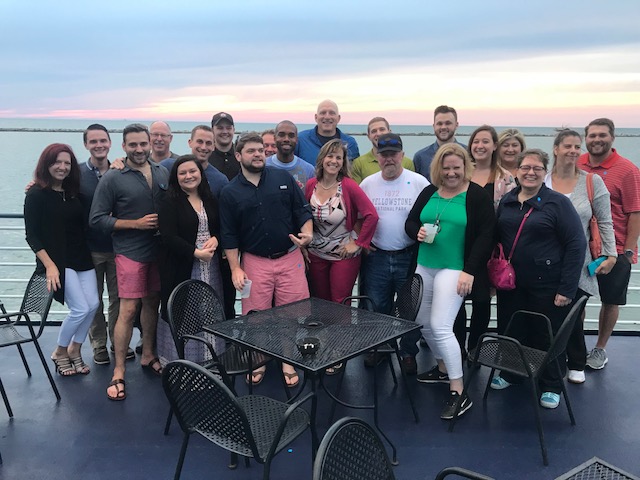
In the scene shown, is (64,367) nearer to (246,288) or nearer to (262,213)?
(246,288)

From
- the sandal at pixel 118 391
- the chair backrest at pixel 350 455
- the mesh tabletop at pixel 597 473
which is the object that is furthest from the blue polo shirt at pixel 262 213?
the mesh tabletop at pixel 597 473

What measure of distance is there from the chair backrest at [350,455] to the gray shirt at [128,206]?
7.40ft

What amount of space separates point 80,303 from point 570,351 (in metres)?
3.44

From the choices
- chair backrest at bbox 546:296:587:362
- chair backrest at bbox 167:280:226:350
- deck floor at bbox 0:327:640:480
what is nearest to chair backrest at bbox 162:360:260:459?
deck floor at bbox 0:327:640:480

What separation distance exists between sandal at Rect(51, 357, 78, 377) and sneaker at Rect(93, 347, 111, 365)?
0.67ft

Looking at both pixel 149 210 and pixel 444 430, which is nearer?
pixel 444 430

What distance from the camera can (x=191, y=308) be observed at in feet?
9.66

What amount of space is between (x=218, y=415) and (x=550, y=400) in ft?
7.48

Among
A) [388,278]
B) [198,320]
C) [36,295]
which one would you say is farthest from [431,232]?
[36,295]

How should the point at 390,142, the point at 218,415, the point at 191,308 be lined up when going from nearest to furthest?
the point at 218,415 → the point at 191,308 → the point at 390,142

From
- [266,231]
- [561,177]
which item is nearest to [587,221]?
[561,177]

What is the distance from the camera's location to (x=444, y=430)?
295cm

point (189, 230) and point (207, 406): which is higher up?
point (189, 230)

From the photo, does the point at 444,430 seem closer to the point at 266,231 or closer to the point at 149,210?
the point at 266,231
